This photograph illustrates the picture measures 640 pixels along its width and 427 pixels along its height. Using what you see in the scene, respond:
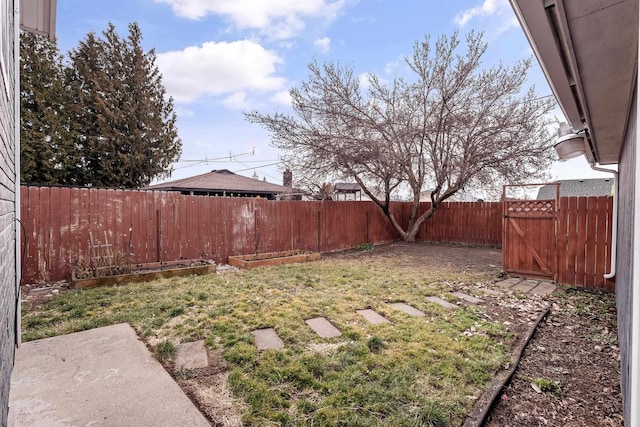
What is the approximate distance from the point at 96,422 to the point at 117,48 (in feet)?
62.2

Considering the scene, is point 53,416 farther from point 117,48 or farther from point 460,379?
point 117,48

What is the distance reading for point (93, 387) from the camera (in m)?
2.05

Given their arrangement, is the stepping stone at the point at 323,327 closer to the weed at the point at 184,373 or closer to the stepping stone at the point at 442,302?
the weed at the point at 184,373

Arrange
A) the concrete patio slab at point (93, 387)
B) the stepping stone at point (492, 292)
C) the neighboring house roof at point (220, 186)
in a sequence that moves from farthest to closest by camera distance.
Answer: the neighboring house roof at point (220, 186) < the stepping stone at point (492, 292) < the concrete patio slab at point (93, 387)

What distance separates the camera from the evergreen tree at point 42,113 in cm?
1238

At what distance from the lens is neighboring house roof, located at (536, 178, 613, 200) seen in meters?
15.1

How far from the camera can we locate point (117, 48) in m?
15.2

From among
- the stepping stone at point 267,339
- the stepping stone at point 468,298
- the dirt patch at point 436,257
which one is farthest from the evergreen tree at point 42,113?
the stepping stone at point 468,298

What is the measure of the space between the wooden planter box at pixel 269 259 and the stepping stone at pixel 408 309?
352 cm

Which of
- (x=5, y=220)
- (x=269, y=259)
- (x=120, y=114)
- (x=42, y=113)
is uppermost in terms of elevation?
(x=120, y=114)

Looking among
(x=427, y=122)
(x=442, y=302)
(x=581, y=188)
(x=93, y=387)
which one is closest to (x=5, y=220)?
(x=93, y=387)

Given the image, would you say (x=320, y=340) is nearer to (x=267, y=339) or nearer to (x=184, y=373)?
(x=267, y=339)

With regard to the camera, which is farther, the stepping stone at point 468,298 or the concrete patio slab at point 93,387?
the stepping stone at point 468,298

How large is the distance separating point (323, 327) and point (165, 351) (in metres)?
1.50
